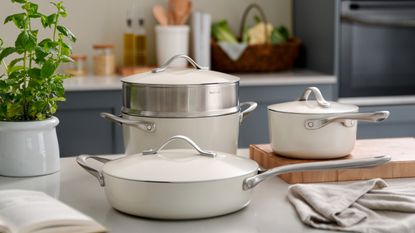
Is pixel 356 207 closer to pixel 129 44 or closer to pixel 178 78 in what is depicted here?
pixel 178 78

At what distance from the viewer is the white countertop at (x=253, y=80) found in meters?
3.09

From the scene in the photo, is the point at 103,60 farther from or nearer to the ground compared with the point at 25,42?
nearer to the ground

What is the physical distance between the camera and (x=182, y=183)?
118 centimetres

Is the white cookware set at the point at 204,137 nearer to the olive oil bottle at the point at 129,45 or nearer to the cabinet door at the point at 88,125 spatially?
the cabinet door at the point at 88,125

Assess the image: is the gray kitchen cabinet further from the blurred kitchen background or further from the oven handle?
the oven handle

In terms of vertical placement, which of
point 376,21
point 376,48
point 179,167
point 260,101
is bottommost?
point 260,101

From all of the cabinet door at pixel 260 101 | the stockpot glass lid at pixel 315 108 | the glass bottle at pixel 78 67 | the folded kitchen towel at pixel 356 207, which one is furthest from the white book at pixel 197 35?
the folded kitchen towel at pixel 356 207

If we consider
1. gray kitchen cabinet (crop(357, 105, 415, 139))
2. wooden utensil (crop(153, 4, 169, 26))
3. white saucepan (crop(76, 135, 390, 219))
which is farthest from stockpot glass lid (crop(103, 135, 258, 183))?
wooden utensil (crop(153, 4, 169, 26))

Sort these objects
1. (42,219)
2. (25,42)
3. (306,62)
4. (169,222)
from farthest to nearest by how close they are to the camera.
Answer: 1. (306,62)
2. (25,42)
3. (169,222)
4. (42,219)

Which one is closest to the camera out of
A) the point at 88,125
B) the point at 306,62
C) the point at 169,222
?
the point at 169,222

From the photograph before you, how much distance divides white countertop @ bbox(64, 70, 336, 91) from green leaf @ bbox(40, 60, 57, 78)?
163 centimetres

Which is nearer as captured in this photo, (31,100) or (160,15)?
(31,100)

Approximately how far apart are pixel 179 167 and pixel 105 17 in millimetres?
2501

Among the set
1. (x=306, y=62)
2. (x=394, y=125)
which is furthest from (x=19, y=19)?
(x=306, y=62)
